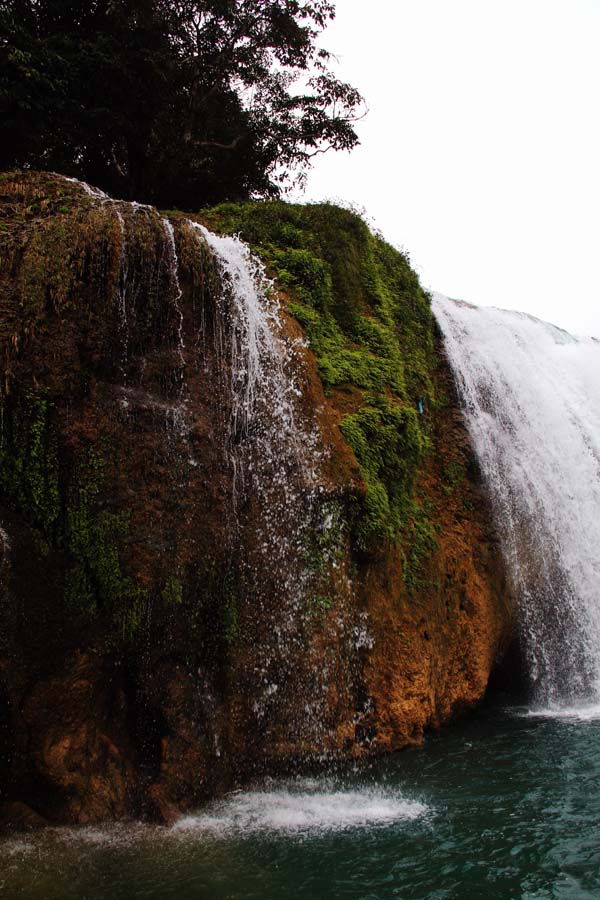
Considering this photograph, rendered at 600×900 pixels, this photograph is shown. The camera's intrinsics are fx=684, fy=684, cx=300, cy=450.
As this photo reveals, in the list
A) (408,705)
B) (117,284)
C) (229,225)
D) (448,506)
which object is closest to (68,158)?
(229,225)

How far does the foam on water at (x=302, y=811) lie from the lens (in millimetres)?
5703

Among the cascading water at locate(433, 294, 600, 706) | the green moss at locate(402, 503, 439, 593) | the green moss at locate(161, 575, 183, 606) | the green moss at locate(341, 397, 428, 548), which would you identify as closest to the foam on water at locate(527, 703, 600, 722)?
the cascading water at locate(433, 294, 600, 706)

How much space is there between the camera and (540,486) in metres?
11.0

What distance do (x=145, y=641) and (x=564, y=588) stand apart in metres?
6.99

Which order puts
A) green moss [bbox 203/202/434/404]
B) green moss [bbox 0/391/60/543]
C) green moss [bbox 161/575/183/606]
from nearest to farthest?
1. green moss [bbox 0/391/60/543]
2. green moss [bbox 161/575/183/606]
3. green moss [bbox 203/202/434/404]

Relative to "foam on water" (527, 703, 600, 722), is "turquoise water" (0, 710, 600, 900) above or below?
below

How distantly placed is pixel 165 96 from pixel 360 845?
13.8m

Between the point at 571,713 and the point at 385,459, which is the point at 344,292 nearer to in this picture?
the point at 385,459

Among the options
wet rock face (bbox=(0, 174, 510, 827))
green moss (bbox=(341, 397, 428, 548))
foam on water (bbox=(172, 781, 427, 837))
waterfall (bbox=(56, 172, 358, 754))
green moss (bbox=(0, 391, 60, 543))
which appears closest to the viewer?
foam on water (bbox=(172, 781, 427, 837))

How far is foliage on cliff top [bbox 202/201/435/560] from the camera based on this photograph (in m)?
8.58

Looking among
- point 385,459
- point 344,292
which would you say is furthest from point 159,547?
point 344,292

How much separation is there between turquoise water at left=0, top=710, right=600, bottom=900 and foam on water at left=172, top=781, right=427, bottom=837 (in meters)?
0.02

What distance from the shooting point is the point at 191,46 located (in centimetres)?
1524

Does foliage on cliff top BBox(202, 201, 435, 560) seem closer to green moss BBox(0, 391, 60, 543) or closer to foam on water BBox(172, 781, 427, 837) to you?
foam on water BBox(172, 781, 427, 837)
